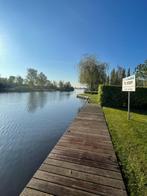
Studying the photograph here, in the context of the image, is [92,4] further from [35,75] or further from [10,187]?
[35,75]

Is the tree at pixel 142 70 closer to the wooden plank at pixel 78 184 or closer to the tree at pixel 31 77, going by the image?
the wooden plank at pixel 78 184

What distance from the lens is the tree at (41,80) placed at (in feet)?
213

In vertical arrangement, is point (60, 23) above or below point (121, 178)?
above

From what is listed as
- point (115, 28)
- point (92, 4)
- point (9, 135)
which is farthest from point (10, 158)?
point (115, 28)

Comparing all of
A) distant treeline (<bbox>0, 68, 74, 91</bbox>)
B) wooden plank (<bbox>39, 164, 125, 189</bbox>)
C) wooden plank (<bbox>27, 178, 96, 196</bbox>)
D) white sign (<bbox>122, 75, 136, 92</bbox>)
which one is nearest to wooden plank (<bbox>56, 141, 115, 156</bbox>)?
wooden plank (<bbox>39, 164, 125, 189</bbox>)

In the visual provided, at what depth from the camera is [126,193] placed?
226 centimetres

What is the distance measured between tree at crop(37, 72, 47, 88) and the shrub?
54732 mm

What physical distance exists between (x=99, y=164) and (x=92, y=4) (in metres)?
10.0

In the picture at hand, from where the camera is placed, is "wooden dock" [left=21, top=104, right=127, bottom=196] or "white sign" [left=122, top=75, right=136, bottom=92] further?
"white sign" [left=122, top=75, right=136, bottom=92]

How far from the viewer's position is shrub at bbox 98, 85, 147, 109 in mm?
12250

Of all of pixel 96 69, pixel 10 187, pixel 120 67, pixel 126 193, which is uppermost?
pixel 120 67

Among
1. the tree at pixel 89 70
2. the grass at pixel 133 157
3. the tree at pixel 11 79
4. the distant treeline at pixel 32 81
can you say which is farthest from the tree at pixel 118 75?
the grass at pixel 133 157

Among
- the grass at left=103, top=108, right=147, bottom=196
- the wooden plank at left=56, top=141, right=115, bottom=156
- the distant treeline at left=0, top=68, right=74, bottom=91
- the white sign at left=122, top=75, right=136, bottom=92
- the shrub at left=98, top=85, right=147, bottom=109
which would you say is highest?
the distant treeline at left=0, top=68, right=74, bottom=91

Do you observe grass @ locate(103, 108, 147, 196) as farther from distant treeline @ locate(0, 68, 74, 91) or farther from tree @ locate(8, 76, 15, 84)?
tree @ locate(8, 76, 15, 84)
